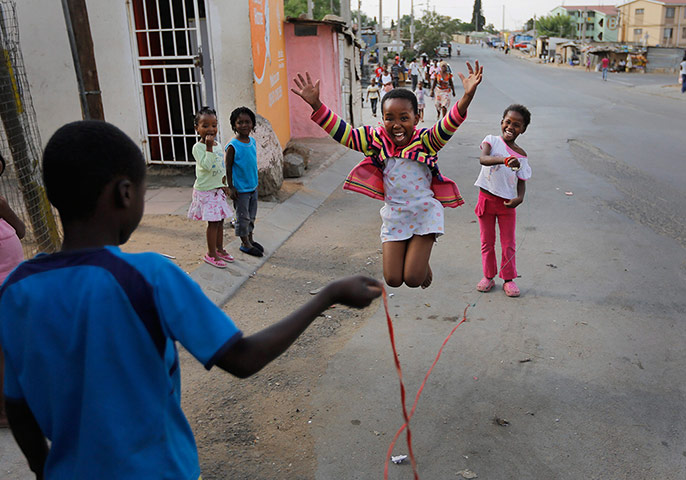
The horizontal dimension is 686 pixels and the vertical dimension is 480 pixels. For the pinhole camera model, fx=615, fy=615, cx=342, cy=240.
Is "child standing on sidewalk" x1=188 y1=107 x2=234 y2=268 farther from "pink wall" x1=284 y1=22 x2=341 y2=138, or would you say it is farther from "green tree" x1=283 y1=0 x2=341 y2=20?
"green tree" x1=283 y1=0 x2=341 y2=20

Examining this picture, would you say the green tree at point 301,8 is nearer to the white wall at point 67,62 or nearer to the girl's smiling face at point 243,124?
the white wall at point 67,62

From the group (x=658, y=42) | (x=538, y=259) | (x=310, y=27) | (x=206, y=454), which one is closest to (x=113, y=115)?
(x=310, y=27)

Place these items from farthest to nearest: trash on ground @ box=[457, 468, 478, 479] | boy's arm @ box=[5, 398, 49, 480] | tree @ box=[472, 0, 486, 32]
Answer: tree @ box=[472, 0, 486, 32], trash on ground @ box=[457, 468, 478, 479], boy's arm @ box=[5, 398, 49, 480]

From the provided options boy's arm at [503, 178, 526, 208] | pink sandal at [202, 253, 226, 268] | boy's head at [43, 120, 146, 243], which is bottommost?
pink sandal at [202, 253, 226, 268]

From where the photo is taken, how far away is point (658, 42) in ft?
225

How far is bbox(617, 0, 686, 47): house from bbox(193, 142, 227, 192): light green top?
230 feet

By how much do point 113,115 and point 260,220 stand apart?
3.78 meters

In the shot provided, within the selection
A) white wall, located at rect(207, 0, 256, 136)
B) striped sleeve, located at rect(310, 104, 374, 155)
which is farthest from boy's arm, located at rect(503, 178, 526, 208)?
white wall, located at rect(207, 0, 256, 136)

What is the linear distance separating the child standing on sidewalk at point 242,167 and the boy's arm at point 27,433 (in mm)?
4809

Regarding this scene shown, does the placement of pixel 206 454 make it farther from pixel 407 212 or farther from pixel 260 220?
pixel 260 220

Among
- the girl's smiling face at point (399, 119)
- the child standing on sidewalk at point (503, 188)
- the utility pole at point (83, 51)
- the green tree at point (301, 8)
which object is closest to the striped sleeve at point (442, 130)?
the girl's smiling face at point (399, 119)

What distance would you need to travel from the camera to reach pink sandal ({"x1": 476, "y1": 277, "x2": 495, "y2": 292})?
5.70 meters

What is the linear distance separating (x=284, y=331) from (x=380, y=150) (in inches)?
114

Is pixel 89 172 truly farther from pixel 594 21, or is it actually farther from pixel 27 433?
pixel 594 21
